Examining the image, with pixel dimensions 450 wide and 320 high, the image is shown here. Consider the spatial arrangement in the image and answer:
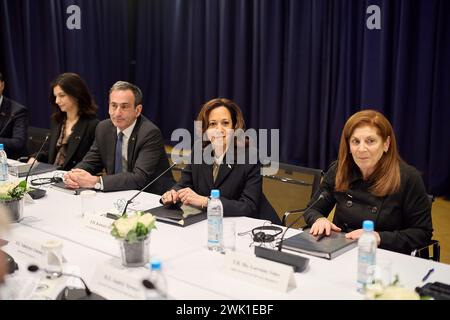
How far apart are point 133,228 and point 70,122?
2.54m

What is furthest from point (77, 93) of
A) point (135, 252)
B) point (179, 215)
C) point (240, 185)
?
point (135, 252)

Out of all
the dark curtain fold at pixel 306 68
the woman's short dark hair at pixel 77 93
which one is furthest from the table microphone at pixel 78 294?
the dark curtain fold at pixel 306 68

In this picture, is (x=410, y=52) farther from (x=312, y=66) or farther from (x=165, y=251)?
(x=165, y=251)

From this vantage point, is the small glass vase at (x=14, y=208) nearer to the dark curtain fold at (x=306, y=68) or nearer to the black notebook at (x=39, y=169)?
the black notebook at (x=39, y=169)

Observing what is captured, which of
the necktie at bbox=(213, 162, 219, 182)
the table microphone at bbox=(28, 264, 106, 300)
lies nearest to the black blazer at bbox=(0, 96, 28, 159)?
the necktie at bbox=(213, 162, 219, 182)

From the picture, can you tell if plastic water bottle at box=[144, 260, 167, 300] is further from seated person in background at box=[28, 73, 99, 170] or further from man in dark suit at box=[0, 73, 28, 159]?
man in dark suit at box=[0, 73, 28, 159]

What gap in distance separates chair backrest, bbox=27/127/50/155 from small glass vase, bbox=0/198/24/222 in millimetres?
1915

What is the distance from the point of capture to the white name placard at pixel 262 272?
1.72 metres

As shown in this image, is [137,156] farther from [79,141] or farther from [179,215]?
[179,215]

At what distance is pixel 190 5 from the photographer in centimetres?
701

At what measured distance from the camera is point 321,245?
2117 millimetres

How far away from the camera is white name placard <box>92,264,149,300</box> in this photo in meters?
1.64

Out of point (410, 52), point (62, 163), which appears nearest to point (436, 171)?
point (410, 52)
